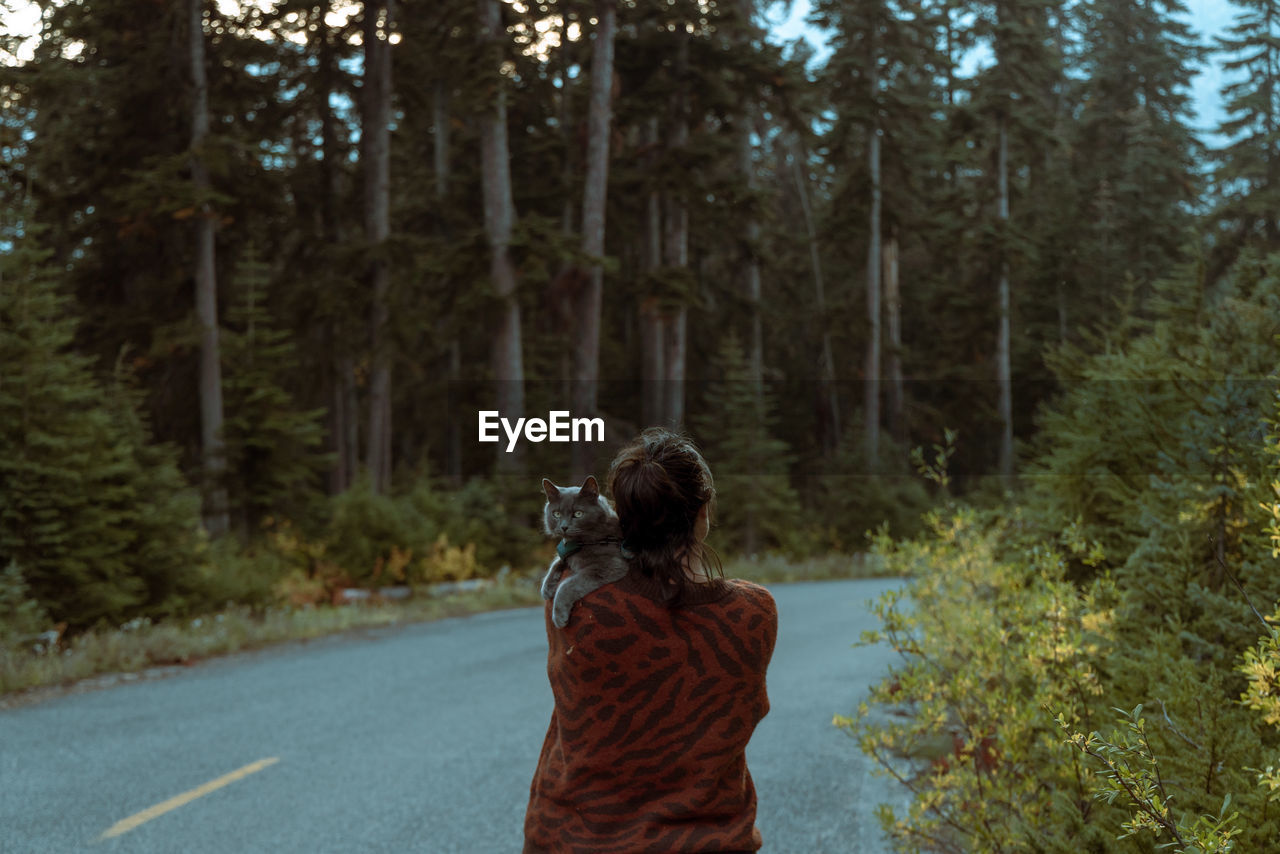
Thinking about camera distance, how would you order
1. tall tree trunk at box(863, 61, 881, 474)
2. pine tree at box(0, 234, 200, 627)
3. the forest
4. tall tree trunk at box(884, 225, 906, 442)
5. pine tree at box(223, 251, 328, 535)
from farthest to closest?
tall tree trunk at box(884, 225, 906, 442) → tall tree trunk at box(863, 61, 881, 474) → pine tree at box(223, 251, 328, 535) → pine tree at box(0, 234, 200, 627) → the forest

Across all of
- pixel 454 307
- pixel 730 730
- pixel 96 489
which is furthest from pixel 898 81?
pixel 730 730

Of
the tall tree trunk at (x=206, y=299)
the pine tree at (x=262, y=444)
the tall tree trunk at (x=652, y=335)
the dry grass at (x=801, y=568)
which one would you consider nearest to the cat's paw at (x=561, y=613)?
the pine tree at (x=262, y=444)

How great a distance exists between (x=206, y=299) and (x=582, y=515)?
2261 cm

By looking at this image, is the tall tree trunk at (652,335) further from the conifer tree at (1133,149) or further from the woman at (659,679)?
the woman at (659,679)

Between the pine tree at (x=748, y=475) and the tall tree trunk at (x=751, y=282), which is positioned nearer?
the pine tree at (x=748, y=475)

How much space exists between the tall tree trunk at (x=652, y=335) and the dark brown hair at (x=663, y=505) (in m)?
27.0

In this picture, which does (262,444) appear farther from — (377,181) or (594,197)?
(594,197)

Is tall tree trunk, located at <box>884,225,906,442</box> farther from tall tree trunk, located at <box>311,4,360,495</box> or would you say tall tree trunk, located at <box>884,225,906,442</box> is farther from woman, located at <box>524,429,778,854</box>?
woman, located at <box>524,429,778,854</box>

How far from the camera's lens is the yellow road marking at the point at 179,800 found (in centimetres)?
633

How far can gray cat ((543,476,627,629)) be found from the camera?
2.93 meters

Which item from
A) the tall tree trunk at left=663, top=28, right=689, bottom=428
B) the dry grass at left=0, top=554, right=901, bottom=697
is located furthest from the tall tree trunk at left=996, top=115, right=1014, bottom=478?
the dry grass at left=0, top=554, right=901, bottom=697

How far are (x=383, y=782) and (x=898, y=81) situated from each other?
172 ft

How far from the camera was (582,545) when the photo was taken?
3039 millimetres

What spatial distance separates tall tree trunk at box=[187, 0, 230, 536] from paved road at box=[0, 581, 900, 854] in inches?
357
